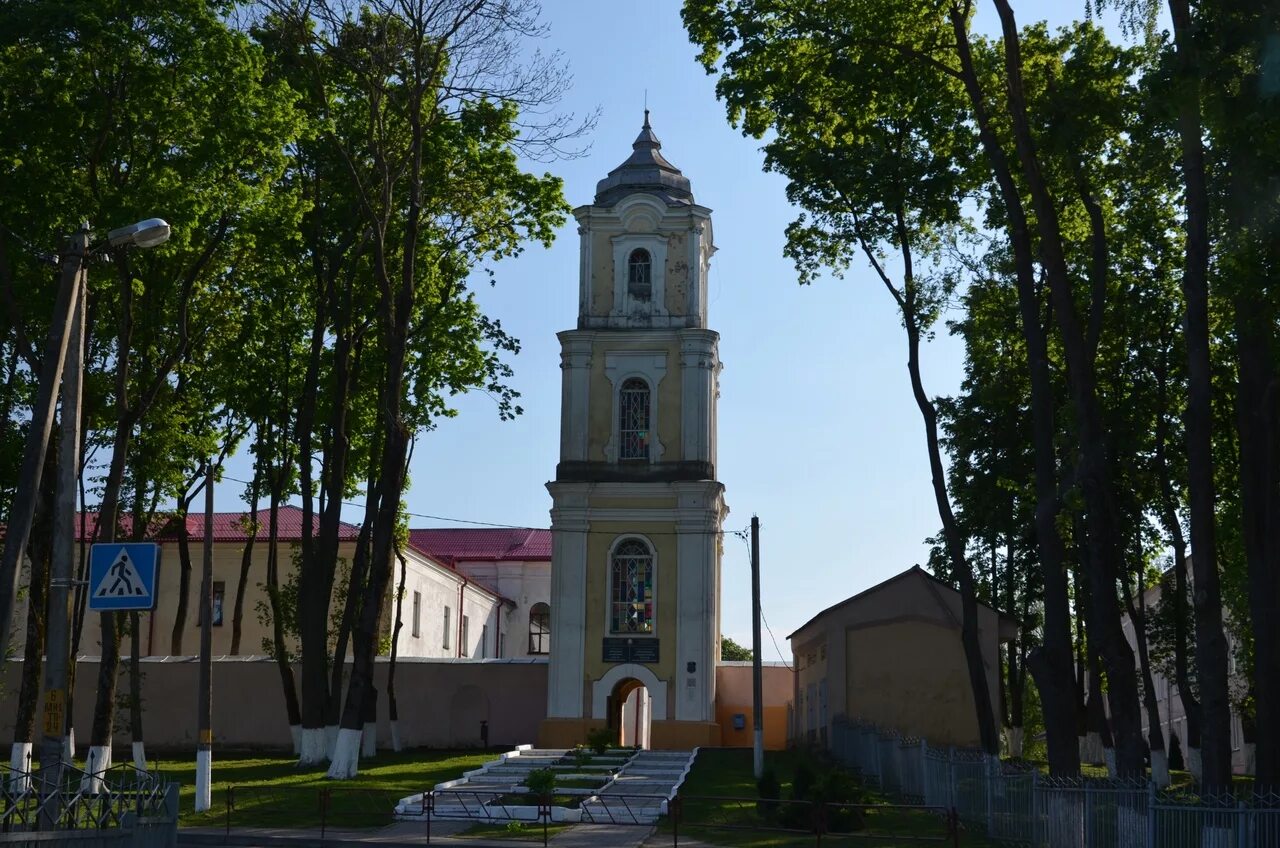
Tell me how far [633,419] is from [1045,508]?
69.7 ft

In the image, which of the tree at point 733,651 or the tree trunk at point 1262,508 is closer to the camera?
the tree trunk at point 1262,508

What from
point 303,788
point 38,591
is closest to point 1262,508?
point 303,788

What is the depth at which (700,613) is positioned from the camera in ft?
129

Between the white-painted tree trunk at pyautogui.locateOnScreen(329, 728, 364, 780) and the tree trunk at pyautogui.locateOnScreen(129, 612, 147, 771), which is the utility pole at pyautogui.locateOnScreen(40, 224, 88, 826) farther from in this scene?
the tree trunk at pyautogui.locateOnScreen(129, 612, 147, 771)

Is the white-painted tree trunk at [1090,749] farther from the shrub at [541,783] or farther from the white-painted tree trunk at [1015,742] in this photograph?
the shrub at [541,783]

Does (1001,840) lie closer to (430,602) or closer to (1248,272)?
(1248,272)

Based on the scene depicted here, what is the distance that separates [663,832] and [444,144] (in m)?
15.1

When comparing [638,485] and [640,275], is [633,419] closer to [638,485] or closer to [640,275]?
[638,485]

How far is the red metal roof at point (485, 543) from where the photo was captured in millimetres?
63750

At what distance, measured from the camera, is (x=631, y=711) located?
52.5m

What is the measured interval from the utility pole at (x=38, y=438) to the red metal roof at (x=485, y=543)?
1907 inches

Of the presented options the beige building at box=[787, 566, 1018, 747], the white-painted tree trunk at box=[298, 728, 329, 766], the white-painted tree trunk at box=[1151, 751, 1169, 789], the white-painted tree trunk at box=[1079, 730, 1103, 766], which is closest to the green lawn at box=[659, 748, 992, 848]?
the beige building at box=[787, 566, 1018, 747]

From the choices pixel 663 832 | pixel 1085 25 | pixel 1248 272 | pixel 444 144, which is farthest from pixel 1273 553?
pixel 444 144

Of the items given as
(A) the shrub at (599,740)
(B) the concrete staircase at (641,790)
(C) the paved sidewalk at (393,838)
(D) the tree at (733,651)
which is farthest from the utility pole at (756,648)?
(D) the tree at (733,651)
